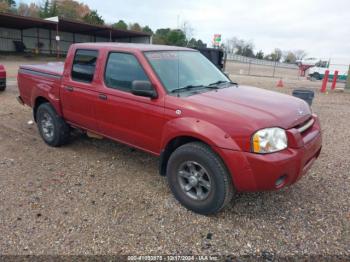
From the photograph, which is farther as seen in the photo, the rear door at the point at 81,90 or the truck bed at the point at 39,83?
the truck bed at the point at 39,83

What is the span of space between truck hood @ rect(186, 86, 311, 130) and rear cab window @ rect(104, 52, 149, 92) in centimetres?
82

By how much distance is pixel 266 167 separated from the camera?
252 centimetres

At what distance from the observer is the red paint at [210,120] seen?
8.48 feet

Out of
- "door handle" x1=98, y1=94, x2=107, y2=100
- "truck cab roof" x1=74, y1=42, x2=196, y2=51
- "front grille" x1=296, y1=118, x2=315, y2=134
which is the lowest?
"front grille" x1=296, y1=118, x2=315, y2=134

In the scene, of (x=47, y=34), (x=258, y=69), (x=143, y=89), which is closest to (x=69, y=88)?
(x=143, y=89)

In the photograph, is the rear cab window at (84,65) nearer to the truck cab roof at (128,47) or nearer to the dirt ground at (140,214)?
the truck cab roof at (128,47)

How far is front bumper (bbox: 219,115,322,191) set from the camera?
2527 mm

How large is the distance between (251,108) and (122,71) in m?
1.74

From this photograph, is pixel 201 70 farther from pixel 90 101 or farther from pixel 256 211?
Answer: pixel 256 211

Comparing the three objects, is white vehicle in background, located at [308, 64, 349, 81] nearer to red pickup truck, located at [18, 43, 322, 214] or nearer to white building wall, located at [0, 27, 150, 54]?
white building wall, located at [0, 27, 150, 54]

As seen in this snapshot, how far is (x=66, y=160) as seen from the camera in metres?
4.37

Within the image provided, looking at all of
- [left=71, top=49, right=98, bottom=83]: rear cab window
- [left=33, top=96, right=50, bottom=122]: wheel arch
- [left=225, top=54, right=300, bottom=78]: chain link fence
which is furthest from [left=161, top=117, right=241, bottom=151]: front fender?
[left=225, top=54, right=300, bottom=78]: chain link fence

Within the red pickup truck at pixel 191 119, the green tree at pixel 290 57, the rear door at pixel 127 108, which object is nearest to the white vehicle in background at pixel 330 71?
the red pickup truck at pixel 191 119

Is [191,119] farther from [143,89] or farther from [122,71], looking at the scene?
[122,71]
